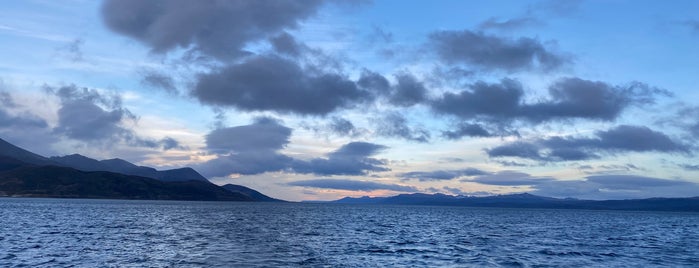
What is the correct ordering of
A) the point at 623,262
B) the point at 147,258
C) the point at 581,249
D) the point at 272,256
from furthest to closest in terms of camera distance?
the point at 581,249 < the point at 623,262 < the point at 272,256 < the point at 147,258

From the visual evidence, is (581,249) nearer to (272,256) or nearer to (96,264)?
(272,256)

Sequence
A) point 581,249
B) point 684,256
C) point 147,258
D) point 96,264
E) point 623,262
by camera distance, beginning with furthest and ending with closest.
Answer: point 581,249, point 684,256, point 623,262, point 147,258, point 96,264

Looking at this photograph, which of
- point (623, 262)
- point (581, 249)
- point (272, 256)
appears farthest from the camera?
point (581, 249)

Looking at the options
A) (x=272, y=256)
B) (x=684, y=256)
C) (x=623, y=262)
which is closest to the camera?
(x=272, y=256)

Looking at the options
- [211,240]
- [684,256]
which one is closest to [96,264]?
[211,240]

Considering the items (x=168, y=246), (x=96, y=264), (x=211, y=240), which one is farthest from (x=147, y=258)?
(x=211, y=240)

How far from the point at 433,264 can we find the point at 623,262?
26.9m

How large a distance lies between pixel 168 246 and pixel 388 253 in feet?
96.4

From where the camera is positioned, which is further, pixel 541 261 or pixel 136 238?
pixel 136 238

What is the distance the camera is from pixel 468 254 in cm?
7188

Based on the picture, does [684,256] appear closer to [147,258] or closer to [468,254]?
[468,254]

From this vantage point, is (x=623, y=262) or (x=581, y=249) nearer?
(x=623, y=262)

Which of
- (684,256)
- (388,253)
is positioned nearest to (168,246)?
(388,253)

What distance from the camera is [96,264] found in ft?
179
